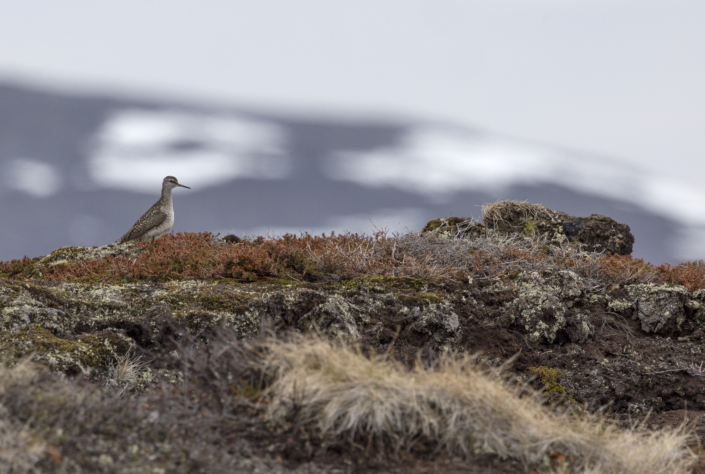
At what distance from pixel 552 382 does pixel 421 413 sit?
3.41 metres

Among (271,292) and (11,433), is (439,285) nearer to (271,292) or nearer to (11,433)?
(271,292)

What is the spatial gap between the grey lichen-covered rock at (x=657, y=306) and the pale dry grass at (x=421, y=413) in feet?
14.2

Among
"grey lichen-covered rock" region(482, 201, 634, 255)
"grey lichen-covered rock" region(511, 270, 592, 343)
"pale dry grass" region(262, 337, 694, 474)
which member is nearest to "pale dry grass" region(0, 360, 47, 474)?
"pale dry grass" region(262, 337, 694, 474)

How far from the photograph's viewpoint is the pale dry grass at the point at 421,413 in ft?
12.2

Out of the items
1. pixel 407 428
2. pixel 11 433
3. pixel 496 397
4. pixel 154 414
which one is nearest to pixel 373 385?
pixel 407 428

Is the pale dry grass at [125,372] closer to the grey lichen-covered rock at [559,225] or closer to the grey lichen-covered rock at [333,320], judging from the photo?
the grey lichen-covered rock at [333,320]

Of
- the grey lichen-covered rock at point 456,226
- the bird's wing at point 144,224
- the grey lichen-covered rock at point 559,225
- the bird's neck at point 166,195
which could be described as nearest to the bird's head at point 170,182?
the bird's neck at point 166,195

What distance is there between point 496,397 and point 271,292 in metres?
3.49

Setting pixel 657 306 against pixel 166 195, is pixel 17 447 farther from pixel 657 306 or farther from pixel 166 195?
pixel 166 195

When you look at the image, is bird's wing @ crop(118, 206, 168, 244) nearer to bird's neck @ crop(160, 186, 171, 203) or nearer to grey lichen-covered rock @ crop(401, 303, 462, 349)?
bird's neck @ crop(160, 186, 171, 203)

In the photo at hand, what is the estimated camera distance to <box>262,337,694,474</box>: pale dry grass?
3730 millimetres

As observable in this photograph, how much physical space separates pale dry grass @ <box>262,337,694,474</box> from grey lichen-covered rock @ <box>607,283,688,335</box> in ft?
14.2

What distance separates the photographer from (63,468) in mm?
3014

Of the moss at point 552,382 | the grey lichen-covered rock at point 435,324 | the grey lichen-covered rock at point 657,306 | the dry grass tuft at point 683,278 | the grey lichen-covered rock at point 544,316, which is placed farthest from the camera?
the dry grass tuft at point 683,278
